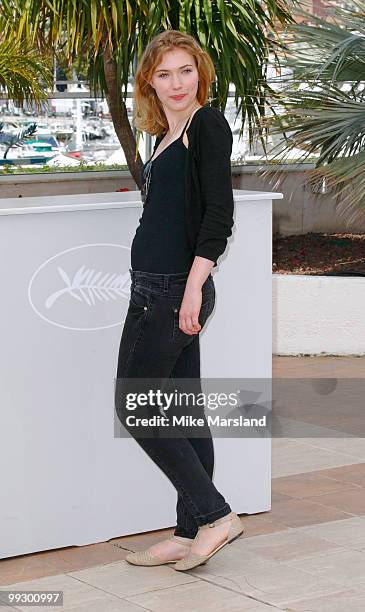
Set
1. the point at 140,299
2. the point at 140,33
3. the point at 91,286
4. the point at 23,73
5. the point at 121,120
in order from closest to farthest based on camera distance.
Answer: the point at 140,299
the point at 91,286
the point at 140,33
the point at 121,120
the point at 23,73

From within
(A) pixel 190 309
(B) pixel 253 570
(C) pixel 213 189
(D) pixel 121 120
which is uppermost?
(D) pixel 121 120

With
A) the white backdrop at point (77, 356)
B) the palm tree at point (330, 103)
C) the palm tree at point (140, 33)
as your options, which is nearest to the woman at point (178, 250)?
the white backdrop at point (77, 356)

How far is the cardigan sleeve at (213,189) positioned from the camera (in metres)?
3.88

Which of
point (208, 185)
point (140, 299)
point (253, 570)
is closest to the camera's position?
point (208, 185)

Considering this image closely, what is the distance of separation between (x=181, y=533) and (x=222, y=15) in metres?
4.77

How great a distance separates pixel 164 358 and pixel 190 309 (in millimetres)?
229

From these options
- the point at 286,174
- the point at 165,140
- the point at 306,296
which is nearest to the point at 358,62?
the point at 306,296

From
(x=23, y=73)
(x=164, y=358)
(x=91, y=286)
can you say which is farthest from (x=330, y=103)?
(x=164, y=358)

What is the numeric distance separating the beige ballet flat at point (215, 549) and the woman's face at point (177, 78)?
1.46 meters

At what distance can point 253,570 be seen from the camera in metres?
4.18

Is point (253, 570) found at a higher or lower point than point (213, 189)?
lower

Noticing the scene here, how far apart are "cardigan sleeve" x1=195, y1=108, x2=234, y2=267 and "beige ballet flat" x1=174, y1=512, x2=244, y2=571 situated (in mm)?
941

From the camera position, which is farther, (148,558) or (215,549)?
(148,558)

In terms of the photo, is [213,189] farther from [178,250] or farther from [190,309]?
[190,309]
